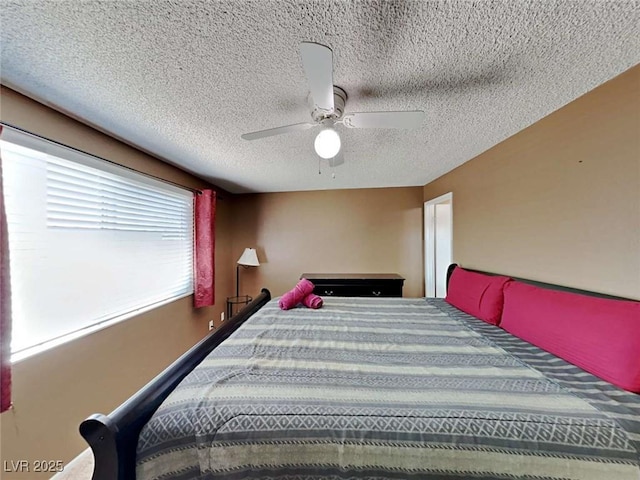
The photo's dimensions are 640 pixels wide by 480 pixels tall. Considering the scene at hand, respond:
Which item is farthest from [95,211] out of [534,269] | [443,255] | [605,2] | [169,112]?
[443,255]

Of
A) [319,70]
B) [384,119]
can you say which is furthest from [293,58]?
[384,119]

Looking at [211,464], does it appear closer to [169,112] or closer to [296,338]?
[296,338]

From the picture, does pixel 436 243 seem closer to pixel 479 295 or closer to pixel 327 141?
pixel 479 295

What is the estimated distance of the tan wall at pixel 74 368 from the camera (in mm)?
1318

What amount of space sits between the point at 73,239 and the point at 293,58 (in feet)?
6.23

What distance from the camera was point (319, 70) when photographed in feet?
3.17

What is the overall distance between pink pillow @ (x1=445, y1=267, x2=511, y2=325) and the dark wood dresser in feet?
3.41

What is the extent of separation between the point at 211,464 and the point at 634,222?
2.22 meters

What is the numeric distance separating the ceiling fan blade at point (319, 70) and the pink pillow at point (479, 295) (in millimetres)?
1908

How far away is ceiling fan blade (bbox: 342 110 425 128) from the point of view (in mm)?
1270

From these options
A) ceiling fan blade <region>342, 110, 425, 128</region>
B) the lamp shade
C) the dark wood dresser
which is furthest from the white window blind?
the dark wood dresser

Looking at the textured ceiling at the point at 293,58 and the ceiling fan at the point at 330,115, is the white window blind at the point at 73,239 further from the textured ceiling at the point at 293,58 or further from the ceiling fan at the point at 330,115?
the ceiling fan at the point at 330,115

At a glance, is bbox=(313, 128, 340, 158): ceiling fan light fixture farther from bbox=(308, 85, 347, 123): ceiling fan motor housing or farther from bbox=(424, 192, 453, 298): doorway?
bbox=(424, 192, 453, 298): doorway

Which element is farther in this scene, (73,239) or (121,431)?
(73,239)
